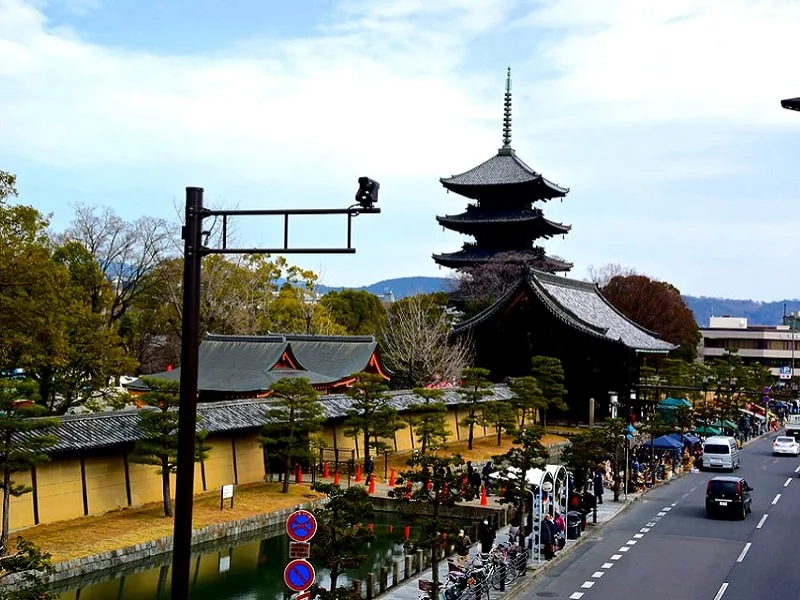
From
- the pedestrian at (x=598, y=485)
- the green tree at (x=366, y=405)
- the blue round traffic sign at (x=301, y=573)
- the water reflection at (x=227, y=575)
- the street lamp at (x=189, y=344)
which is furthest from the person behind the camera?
the green tree at (x=366, y=405)

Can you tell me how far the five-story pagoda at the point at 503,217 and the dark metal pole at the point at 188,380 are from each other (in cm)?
7349

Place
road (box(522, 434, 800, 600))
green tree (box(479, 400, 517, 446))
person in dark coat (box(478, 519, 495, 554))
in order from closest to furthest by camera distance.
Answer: road (box(522, 434, 800, 600)) → person in dark coat (box(478, 519, 495, 554)) → green tree (box(479, 400, 517, 446))

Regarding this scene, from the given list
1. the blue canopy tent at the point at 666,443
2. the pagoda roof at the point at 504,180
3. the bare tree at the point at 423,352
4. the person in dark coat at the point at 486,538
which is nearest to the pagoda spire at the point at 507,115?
the pagoda roof at the point at 504,180

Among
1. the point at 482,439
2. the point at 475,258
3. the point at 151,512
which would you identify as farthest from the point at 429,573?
the point at 475,258

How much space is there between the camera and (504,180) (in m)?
86.1

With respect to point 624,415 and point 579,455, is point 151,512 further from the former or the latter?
point 624,415

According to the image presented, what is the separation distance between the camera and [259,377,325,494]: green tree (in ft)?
118

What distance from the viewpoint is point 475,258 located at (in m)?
85.8

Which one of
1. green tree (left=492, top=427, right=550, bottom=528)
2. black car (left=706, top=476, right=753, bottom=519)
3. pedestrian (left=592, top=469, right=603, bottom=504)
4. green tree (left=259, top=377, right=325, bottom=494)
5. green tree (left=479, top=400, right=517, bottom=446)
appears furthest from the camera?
green tree (left=479, top=400, right=517, bottom=446)

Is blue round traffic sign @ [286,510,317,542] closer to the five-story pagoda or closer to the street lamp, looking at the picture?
the street lamp

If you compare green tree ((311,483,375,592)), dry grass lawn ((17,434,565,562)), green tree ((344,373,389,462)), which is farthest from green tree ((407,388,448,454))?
green tree ((311,483,375,592))

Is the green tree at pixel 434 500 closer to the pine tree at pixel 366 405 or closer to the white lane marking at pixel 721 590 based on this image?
the white lane marking at pixel 721 590

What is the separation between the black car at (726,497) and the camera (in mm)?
32656

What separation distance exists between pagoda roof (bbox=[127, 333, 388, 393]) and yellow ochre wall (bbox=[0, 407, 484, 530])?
9888mm
